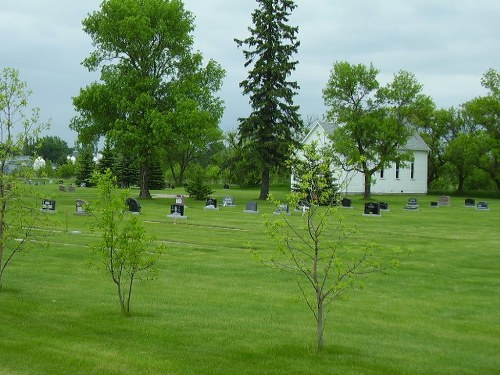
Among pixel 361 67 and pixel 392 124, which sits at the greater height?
pixel 361 67

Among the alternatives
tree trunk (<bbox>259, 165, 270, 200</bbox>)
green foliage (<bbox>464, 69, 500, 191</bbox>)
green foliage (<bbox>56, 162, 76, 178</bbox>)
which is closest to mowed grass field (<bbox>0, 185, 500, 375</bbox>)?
tree trunk (<bbox>259, 165, 270, 200</bbox>)

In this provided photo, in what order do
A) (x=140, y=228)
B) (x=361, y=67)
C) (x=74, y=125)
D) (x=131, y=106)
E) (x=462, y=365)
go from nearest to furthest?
(x=462, y=365) < (x=140, y=228) < (x=131, y=106) < (x=74, y=125) < (x=361, y=67)

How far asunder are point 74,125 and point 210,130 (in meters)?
10.1

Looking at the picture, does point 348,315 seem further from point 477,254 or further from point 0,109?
point 477,254

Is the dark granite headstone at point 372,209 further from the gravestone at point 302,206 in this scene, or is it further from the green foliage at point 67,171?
the green foliage at point 67,171

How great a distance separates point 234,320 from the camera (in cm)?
934

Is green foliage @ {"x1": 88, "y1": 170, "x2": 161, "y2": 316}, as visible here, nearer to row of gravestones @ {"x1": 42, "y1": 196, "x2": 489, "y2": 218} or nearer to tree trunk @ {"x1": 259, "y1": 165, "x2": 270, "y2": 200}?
row of gravestones @ {"x1": 42, "y1": 196, "x2": 489, "y2": 218}

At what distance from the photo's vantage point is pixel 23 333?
7.97 m

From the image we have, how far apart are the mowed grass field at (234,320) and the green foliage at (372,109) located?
3627cm

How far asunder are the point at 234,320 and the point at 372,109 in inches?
1870

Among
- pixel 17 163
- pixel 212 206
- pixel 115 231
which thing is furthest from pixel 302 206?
pixel 212 206

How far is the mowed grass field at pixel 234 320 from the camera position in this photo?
705 cm

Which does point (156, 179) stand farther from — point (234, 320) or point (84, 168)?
point (234, 320)

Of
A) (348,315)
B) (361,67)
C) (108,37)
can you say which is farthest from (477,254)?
(361,67)
